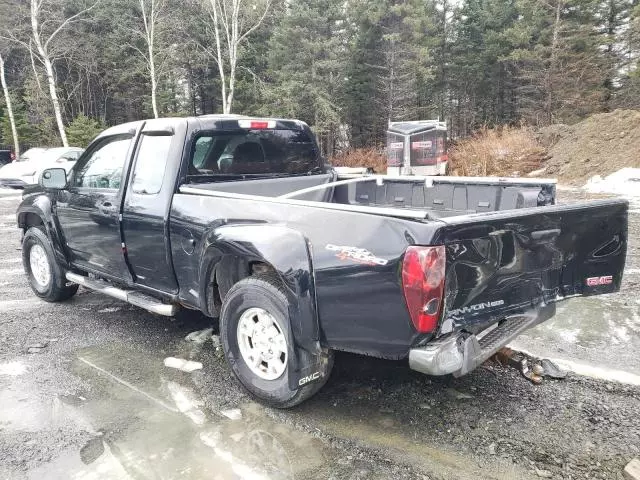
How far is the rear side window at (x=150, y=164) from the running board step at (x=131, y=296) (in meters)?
0.92

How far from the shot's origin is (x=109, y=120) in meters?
45.3

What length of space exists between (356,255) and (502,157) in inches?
797

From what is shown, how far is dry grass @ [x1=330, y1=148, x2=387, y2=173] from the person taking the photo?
90.8ft

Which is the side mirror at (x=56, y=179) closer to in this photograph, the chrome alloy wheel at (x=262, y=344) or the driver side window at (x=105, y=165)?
the driver side window at (x=105, y=165)

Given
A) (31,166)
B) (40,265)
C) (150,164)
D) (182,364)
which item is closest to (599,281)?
(182,364)

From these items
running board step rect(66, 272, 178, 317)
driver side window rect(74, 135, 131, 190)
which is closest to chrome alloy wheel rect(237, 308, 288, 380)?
running board step rect(66, 272, 178, 317)

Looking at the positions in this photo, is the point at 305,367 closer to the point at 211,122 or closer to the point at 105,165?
the point at 211,122

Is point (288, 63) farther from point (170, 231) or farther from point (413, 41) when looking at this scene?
point (170, 231)

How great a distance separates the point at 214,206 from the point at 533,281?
2204 millimetres

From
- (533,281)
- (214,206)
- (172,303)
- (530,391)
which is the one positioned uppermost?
(214,206)

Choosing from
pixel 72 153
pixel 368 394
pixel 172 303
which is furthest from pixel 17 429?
pixel 72 153

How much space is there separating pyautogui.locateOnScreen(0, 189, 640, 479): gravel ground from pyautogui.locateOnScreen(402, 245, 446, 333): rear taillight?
860 mm

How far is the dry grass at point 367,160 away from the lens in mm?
27688

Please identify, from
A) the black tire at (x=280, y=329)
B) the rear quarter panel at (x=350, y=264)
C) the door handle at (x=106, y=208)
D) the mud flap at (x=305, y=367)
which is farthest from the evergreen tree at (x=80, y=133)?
the mud flap at (x=305, y=367)
